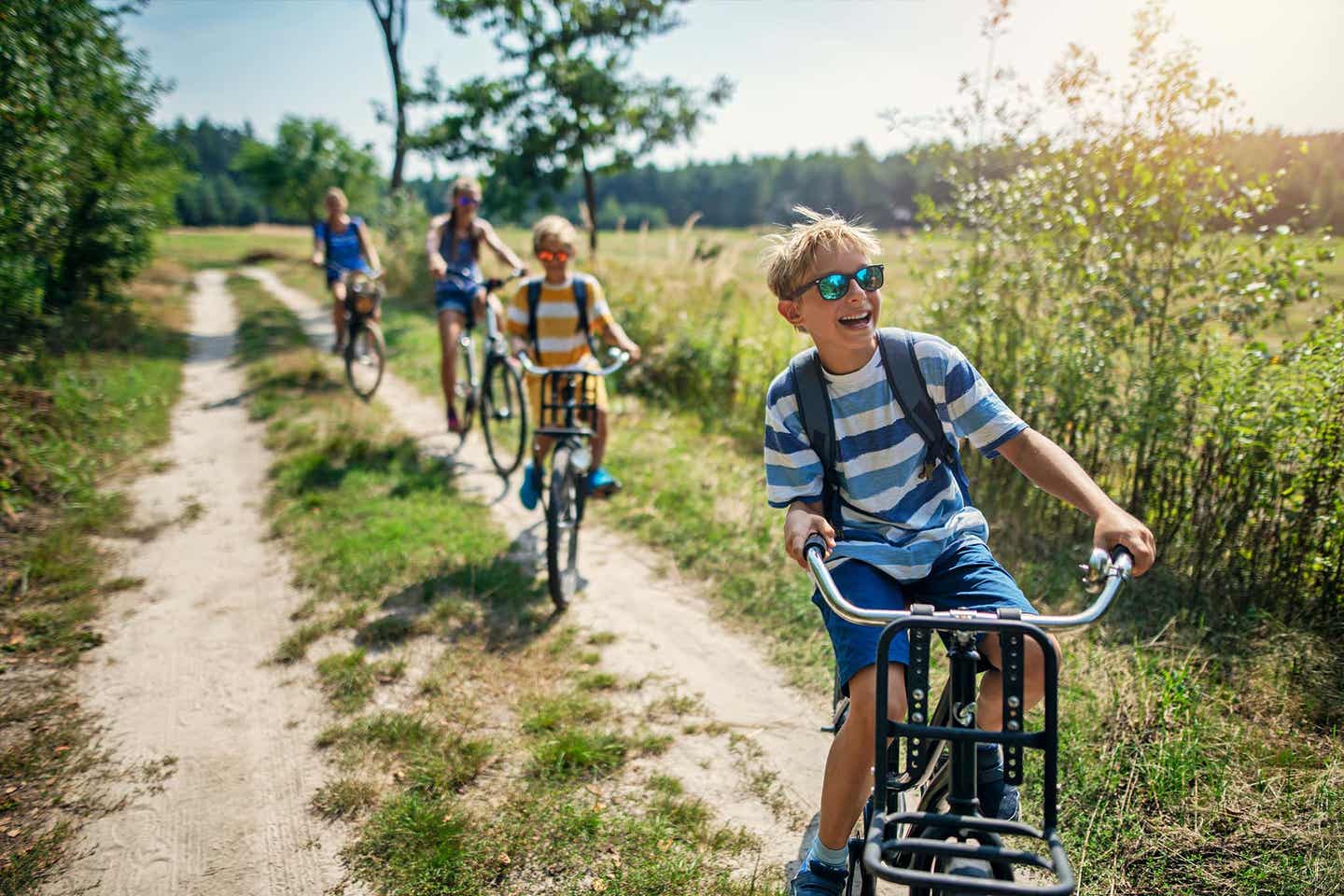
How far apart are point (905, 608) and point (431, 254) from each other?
616 cm

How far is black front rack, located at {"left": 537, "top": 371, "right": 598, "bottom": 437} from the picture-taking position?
4910 mm

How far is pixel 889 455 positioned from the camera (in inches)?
95.0

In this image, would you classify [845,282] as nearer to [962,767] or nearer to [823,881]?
[962,767]

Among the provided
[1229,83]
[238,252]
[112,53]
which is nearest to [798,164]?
[238,252]

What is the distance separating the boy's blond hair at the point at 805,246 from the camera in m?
2.39

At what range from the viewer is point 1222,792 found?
2939 millimetres

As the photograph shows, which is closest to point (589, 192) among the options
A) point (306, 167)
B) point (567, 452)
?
point (567, 452)

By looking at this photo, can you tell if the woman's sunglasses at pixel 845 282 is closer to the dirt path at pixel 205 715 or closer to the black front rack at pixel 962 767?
the black front rack at pixel 962 767

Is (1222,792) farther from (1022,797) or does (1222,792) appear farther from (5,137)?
(5,137)

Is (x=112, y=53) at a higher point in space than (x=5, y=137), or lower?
higher

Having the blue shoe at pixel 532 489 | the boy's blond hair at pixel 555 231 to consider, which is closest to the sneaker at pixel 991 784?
the blue shoe at pixel 532 489

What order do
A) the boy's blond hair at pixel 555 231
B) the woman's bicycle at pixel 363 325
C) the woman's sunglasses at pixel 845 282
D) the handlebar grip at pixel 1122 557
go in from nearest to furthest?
1. the handlebar grip at pixel 1122 557
2. the woman's sunglasses at pixel 845 282
3. the boy's blond hair at pixel 555 231
4. the woman's bicycle at pixel 363 325

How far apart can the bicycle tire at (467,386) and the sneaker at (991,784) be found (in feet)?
21.1

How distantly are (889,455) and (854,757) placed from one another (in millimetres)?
894
